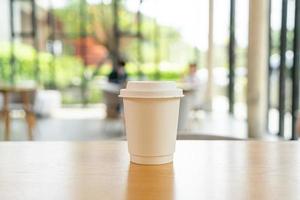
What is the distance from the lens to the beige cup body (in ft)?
3.27

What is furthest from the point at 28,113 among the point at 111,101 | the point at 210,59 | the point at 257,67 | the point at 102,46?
the point at 102,46

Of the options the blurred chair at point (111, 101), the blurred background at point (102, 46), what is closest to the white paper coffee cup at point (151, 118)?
the blurred chair at point (111, 101)

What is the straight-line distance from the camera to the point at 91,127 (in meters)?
7.85

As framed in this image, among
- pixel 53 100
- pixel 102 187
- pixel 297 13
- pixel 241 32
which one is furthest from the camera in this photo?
pixel 53 100

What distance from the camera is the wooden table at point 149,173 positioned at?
2.67 feet

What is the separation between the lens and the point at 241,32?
895 cm

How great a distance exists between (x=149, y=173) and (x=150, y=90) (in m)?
0.19

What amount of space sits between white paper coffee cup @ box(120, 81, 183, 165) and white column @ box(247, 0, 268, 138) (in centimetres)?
524

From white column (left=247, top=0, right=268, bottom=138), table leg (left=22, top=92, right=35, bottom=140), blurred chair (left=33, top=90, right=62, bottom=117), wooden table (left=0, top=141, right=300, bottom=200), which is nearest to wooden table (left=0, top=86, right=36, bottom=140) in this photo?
table leg (left=22, top=92, right=35, bottom=140)

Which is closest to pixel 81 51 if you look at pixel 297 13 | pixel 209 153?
pixel 297 13

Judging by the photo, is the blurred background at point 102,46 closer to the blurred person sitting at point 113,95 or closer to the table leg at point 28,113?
the blurred person sitting at point 113,95

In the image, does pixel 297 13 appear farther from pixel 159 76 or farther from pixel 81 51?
pixel 81 51

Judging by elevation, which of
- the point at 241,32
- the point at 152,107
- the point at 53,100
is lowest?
the point at 53,100

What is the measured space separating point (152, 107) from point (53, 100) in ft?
30.6
